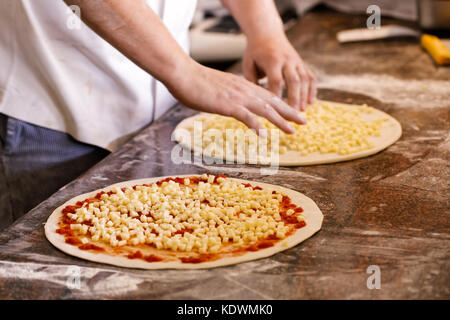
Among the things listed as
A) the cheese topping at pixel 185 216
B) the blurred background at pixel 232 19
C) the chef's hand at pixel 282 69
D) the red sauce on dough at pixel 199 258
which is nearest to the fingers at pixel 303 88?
the chef's hand at pixel 282 69

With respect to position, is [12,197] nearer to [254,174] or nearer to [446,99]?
[254,174]

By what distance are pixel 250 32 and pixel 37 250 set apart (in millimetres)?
1284

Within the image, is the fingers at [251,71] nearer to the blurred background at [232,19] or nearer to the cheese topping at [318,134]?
the cheese topping at [318,134]

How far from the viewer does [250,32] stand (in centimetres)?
228

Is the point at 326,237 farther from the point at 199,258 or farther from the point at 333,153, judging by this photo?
the point at 333,153

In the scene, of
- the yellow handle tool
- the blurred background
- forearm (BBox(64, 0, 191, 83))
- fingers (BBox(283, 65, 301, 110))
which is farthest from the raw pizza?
the blurred background

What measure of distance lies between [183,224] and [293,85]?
35.6 inches

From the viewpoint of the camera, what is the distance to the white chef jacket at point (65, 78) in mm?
1819

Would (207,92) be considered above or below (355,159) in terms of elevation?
above

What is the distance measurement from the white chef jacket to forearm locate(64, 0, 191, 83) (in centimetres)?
31

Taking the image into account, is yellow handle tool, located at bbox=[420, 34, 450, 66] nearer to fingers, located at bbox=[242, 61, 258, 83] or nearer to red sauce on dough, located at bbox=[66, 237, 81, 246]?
fingers, located at bbox=[242, 61, 258, 83]

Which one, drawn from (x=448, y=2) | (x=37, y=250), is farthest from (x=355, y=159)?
(x=448, y=2)

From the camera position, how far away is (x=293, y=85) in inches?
82.7

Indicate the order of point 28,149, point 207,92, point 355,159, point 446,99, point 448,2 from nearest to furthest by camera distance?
point 207,92, point 355,159, point 28,149, point 446,99, point 448,2
